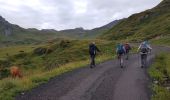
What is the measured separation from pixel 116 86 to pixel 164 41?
69.8m

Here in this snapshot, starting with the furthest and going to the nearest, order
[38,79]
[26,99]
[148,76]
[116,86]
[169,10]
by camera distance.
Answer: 1. [169,10]
2. [148,76]
3. [38,79]
4. [116,86]
5. [26,99]

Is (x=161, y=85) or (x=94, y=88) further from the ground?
(x=94, y=88)

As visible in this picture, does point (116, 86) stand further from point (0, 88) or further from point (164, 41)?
point (164, 41)

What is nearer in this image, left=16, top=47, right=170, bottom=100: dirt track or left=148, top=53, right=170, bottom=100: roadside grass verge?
left=148, top=53, right=170, bottom=100: roadside grass verge

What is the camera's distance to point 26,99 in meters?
19.2

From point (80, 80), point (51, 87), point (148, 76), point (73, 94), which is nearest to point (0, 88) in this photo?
point (51, 87)

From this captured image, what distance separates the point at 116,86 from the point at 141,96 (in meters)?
3.64

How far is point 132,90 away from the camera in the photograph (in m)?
21.6

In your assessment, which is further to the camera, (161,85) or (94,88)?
(161,85)

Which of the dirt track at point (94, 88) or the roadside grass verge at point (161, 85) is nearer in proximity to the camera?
the roadside grass verge at point (161, 85)

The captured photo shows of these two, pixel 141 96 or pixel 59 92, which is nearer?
pixel 141 96

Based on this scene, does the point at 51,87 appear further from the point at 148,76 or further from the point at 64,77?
the point at 148,76

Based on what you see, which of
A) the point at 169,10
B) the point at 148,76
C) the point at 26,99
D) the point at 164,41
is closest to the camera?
the point at 26,99

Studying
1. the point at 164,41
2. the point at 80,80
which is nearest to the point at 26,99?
the point at 80,80
